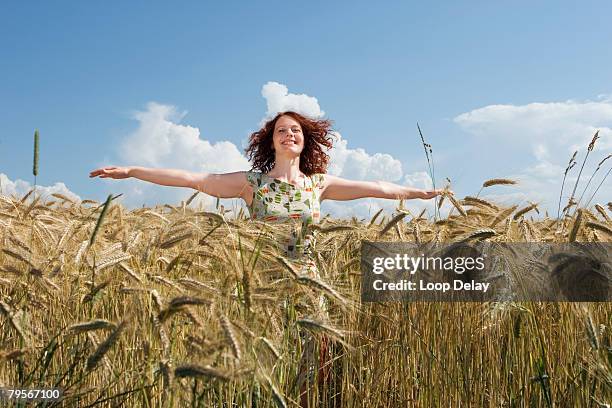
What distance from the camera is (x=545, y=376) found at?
235 cm

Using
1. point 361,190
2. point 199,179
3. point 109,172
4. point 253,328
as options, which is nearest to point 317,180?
point 361,190

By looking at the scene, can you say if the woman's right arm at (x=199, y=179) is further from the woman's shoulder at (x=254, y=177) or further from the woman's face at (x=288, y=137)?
the woman's face at (x=288, y=137)

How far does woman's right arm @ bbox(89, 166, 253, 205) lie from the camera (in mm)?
4094

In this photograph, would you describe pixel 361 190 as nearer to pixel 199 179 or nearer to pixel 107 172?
pixel 199 179

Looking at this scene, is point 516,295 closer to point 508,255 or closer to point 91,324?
point 508,255

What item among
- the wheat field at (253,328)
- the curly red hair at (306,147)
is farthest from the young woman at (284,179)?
the wheat field at (253,328)

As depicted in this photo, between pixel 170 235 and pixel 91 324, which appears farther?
pixel 170 235

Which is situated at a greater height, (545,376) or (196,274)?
(196,274)

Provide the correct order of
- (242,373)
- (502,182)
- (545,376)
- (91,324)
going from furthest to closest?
(502,182)
(545,376)
(91,324)
(242,373)

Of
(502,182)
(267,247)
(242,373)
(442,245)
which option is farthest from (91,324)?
(502,182)

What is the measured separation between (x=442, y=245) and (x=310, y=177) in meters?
1.68

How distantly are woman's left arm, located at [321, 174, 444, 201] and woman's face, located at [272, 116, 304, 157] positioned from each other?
32cm

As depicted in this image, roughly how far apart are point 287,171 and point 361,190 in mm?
566

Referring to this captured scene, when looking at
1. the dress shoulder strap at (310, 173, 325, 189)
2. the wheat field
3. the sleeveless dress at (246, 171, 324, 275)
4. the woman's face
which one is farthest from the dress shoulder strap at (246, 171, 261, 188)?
the wheat field
